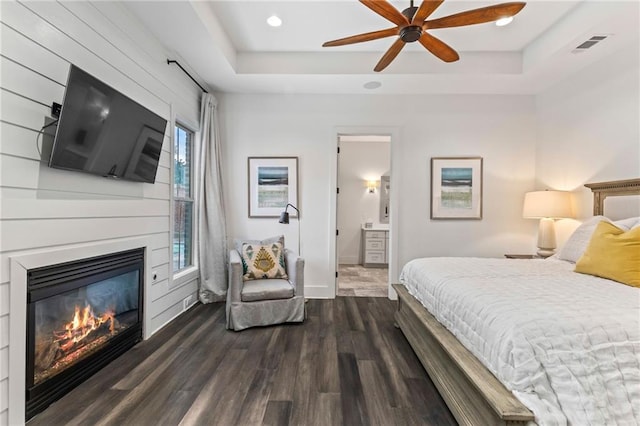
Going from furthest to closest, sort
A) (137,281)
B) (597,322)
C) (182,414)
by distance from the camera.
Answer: (137,281)
(182,414)
(597,322)

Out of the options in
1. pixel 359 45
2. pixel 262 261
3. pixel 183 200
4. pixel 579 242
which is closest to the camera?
pixel 579 242

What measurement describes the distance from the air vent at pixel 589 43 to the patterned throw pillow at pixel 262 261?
3.74 metres

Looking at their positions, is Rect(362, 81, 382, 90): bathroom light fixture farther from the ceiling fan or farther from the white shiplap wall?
the white shiplap wall

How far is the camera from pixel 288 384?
81.4 inches

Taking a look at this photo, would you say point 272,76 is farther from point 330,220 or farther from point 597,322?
point 597,322

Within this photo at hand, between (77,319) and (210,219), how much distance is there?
1.91 metres

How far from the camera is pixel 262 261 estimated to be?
342 cm

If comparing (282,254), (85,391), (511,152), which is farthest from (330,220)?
(85,391)

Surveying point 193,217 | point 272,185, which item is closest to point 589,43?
point 272,185

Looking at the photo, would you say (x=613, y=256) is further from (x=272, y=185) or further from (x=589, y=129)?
(x=272, y=185)

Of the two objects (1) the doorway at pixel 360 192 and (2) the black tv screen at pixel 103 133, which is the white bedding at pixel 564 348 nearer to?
(2) the black tv screen at pixel 103 133

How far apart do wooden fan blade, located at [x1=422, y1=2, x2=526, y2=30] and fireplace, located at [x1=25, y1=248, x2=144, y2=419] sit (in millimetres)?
3000

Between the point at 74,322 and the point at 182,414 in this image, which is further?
the point at 74,322

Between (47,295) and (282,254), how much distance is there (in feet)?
7.16
